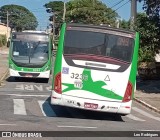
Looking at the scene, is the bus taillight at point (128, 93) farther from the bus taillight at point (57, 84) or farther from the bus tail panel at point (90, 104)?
the bus taillight at point (57, 84)

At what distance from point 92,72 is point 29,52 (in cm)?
1365

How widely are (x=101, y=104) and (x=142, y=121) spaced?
184 cm

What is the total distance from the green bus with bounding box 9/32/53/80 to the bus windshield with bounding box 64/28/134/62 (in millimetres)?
12971

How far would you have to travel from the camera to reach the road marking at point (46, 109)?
15311 mm

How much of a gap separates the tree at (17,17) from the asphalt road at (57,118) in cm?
13191

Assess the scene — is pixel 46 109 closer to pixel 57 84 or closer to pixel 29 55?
pixel 57 84

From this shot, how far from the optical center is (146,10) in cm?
2475

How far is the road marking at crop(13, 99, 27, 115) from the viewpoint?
15369 millimetres

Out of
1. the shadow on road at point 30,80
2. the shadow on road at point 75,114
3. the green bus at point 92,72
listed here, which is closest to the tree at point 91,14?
the shadow on road at point 30,80

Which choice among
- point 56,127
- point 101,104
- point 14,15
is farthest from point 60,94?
point 14,15

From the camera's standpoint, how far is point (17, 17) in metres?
154

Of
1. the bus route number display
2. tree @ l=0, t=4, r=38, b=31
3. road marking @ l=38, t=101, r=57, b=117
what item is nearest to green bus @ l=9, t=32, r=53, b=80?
road marking @ l=38, t=101, r=57, b=117

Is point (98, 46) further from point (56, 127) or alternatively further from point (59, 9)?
point (59, 9)

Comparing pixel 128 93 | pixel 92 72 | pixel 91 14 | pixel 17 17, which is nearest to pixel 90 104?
pixel 92 72
